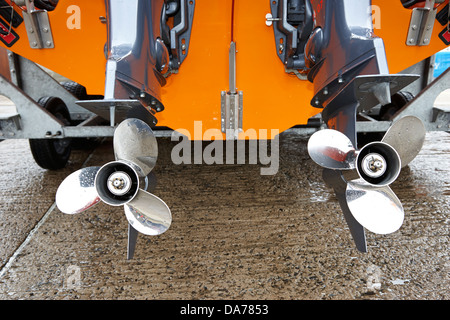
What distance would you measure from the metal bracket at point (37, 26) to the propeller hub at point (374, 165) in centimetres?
184

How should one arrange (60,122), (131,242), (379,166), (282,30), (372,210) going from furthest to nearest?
(60,122) → (282,30) → (131,242) → (372,210) → (379,166)

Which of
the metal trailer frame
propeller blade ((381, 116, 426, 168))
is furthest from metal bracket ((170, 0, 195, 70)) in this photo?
propeller blade ((381, 116, 426, 168))

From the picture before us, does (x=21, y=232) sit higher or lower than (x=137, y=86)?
lower

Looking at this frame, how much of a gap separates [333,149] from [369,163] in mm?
173

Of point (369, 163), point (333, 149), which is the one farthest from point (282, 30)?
point (369, 163)

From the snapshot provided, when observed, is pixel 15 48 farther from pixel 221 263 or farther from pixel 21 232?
pixel 221 263

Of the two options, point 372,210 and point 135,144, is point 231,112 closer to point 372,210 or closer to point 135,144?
point 135,144

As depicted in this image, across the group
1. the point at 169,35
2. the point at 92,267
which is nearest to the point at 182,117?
the point at 169,35

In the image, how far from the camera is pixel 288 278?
1544 millimetres

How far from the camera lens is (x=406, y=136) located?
1.40m

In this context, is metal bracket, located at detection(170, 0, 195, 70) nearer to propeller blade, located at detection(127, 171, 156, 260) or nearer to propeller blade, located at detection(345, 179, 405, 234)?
propeller blade, located at detection(127, 171, 156, 260)

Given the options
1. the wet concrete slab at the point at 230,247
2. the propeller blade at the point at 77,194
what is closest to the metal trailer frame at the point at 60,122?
the wet concrete slab at the point at 230,247

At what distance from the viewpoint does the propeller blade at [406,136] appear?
4.51 ft

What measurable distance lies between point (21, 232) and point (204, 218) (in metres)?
1.01
